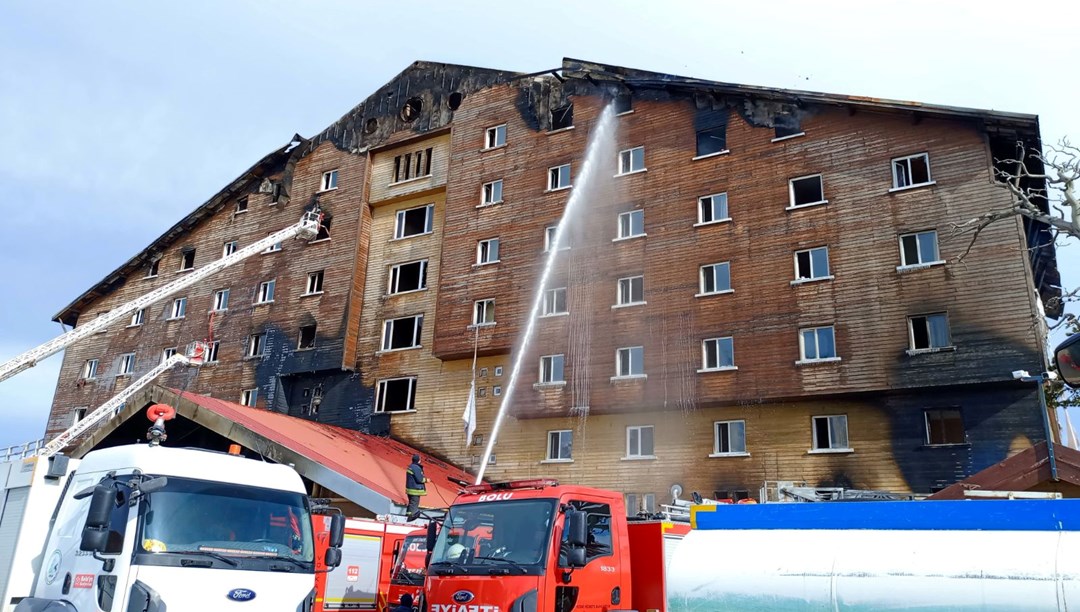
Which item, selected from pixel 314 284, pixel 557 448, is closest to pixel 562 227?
pixel 557 448

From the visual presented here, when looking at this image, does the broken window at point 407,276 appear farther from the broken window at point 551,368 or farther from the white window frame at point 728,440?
the white window frame at point 728,440

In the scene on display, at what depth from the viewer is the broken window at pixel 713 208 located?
30125mm

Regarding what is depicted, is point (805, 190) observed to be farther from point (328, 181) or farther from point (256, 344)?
point (256, 344)

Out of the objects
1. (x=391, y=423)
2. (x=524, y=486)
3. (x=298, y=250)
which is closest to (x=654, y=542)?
(x=524, y=486)

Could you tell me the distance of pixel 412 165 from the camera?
132 feet

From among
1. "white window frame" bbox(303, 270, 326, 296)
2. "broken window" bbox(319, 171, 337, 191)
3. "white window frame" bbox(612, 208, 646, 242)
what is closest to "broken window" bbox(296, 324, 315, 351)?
"white window frame" bbox(303, 270, 326, 296)

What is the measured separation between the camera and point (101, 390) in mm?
46500

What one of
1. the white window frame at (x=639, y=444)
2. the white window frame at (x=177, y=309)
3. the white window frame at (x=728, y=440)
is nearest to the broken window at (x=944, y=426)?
the white window frame at (x=728, y=440)

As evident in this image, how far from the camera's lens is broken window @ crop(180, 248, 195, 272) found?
156ft

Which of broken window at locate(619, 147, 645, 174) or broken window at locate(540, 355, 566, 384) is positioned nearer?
broken window at locate(540, 355, 566, 384)

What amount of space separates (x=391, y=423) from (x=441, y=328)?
202 inches

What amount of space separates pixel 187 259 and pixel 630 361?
102 ft

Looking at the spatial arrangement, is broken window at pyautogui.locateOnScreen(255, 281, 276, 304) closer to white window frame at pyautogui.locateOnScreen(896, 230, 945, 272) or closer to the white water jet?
the white water jet

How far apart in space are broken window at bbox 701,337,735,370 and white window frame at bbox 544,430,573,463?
6273 millimetres
